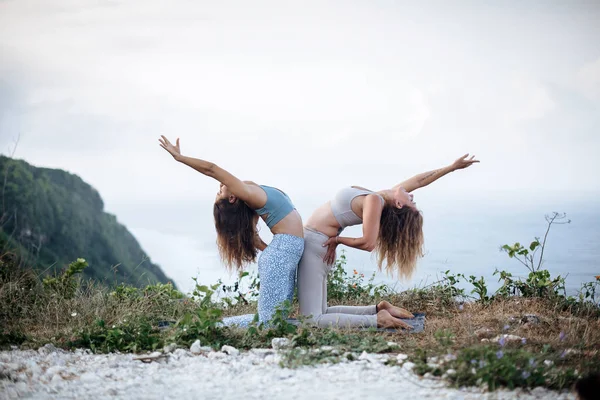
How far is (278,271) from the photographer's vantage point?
17.1ft

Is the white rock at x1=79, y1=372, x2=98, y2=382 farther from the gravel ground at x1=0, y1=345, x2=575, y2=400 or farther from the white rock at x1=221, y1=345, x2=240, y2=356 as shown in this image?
the white rock at x1=221, y1=345, x2=240, y2=356

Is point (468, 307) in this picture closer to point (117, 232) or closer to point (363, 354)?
point (363, 354)

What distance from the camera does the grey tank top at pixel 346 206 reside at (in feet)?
17.2

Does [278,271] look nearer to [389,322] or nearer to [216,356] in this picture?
[389,322]

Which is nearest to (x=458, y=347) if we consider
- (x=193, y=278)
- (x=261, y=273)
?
(x=261, y=273)

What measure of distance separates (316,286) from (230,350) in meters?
1.29

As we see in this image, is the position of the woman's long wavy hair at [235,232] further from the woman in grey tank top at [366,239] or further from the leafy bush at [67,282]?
the leafy bush at [67,282]

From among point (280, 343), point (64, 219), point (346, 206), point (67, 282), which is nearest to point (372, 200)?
point (346, 206)

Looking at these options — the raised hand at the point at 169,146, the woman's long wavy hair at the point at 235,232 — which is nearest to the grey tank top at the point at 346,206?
the woman's long wavy hair at the point at 235,232

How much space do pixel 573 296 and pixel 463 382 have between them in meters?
3.28

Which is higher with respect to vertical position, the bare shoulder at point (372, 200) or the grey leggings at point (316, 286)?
the bare shoulder at point (372, 200)

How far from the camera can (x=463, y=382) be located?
11.0ft

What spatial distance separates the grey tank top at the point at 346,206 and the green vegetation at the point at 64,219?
25.5 feet

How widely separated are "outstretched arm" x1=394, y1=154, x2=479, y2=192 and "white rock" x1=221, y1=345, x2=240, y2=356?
2.36m
